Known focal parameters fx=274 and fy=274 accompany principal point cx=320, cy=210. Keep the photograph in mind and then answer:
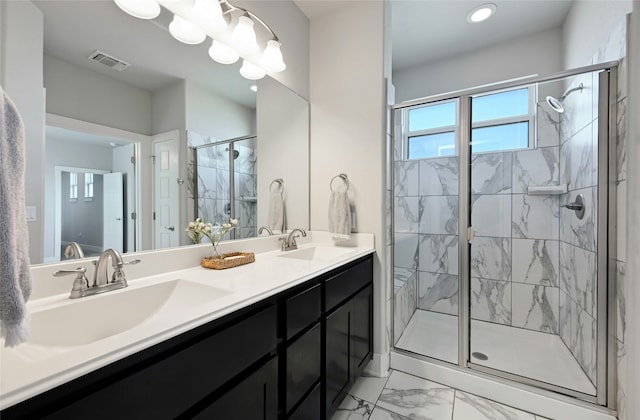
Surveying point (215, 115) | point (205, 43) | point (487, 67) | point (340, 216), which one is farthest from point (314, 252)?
point (487, 67)

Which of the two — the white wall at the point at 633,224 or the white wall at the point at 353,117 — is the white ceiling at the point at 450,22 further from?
the white wall at the point at 633,224

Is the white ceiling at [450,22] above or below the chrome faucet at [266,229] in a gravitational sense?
above

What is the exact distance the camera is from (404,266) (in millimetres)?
2244

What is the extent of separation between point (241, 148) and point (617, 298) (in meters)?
2.12

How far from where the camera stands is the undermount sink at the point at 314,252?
170 centimetres

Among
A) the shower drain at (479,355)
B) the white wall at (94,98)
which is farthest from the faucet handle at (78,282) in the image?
the shower drain at (479,355)

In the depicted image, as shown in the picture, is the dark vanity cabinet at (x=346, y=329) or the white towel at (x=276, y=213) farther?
the white towel at (x=276, y=213)

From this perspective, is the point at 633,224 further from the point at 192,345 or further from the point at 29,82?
the point at 29,82

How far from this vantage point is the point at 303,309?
3.67ft

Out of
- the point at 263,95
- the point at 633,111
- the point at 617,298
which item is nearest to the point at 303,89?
the point at 263,95

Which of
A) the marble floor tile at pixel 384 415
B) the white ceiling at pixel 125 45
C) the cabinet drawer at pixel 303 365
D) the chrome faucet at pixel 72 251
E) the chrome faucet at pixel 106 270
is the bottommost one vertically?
the marble floor tile at pixel 384 415

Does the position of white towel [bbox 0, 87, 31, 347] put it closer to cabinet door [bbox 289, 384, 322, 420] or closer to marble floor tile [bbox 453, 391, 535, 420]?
cabinet door [bbox 289, 384, 322, 420]

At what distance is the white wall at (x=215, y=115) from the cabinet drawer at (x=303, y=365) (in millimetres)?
1100

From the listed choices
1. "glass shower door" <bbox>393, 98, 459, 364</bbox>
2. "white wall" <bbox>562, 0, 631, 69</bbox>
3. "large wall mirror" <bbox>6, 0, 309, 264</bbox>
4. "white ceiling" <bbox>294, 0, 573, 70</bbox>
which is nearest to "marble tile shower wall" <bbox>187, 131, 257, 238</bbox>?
"large wall mirror" <bbox>6, 0, 309, 264</bbox>
